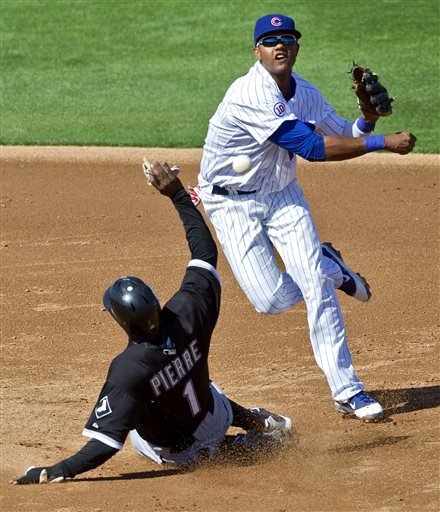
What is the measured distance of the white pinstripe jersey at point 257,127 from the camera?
5840 millimetres

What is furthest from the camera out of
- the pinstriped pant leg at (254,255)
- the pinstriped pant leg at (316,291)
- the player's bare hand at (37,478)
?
the pinstriped pant leg at (254,255)

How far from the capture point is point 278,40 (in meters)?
5.91

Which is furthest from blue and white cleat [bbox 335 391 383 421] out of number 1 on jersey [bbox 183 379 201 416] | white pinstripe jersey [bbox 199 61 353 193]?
white pinstripe jersey [bbox 199 61 353 193]

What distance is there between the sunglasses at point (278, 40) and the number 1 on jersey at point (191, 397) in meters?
1.97

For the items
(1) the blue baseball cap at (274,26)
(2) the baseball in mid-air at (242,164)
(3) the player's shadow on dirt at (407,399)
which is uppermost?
(1) the blue baseball cap at (274,26)

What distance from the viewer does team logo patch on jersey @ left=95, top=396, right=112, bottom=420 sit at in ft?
16.2

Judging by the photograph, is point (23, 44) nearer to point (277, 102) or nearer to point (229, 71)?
point (229, 71)

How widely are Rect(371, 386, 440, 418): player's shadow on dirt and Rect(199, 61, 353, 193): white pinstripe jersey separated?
1406mm

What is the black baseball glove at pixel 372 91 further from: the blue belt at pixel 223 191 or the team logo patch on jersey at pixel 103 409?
the team logo patch on jersey at pixel 103 409

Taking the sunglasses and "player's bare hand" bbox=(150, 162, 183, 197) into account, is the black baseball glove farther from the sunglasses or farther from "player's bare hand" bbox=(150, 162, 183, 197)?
"player's bare hand" bbox=(150, 162, 183, 197)

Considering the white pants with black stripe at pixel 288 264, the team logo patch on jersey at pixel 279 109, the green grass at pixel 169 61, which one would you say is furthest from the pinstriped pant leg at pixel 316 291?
the green grass at pixel 169 61

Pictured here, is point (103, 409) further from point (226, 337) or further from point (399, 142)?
point (226, 337)

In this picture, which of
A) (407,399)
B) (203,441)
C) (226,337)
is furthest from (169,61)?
(203,441)

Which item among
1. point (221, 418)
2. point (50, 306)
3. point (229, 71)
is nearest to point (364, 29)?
point (229, 71)
